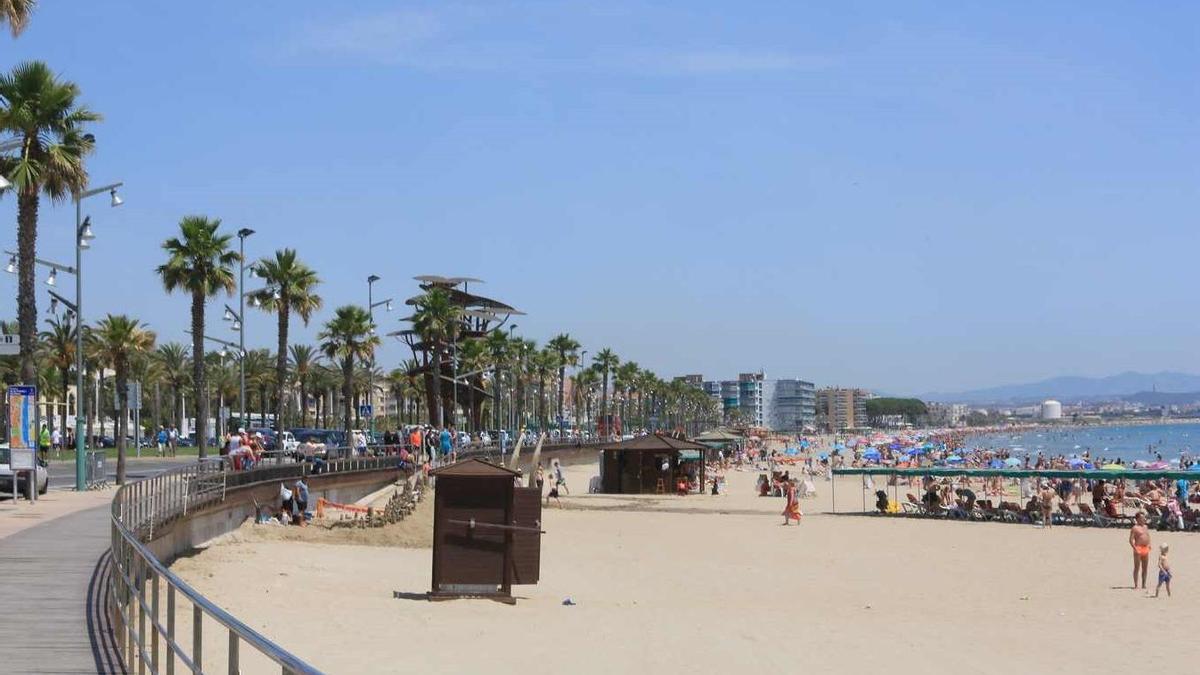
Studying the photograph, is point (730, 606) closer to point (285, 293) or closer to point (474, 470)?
point (474, 470)

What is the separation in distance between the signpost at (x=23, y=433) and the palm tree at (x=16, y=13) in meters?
8.52

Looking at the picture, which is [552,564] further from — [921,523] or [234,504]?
[921,523]

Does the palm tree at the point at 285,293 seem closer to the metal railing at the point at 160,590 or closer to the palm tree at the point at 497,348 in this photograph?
the metal railing at the point at 160,590

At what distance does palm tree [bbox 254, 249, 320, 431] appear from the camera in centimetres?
5238

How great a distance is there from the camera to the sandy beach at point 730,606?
52.3ft

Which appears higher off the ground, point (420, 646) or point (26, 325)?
point (26, 325)

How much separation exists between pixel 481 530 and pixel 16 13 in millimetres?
11608

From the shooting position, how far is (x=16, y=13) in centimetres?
2205

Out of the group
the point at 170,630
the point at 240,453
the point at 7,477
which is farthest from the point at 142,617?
the point at 240,453

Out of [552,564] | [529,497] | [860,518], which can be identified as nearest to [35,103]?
[552,564]

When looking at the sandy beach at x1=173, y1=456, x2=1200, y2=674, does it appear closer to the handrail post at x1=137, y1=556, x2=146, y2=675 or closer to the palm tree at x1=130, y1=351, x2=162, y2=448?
the handrail post at x1=137, y1=556, x2=146, y2=675

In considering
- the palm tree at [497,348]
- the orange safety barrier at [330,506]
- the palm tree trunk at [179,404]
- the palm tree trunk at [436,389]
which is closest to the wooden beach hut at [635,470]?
the orange safety barrier at [330,506]

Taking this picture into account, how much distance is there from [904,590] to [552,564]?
23.5 feet

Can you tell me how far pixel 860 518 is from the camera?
42.6 metres
